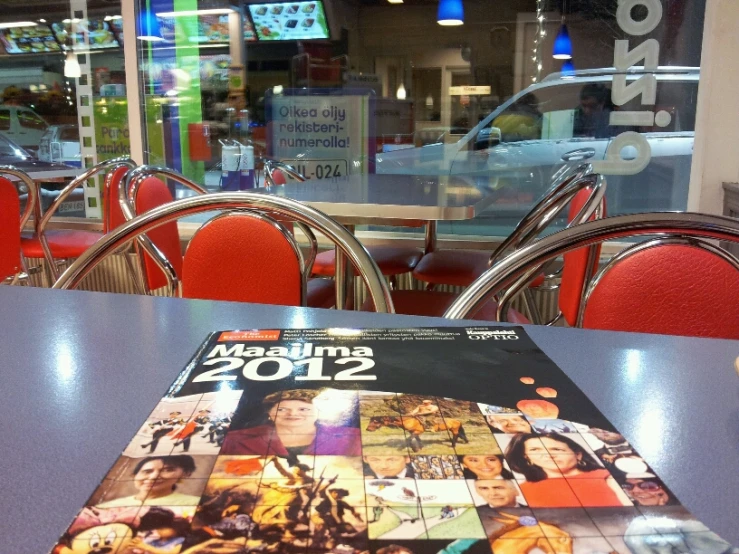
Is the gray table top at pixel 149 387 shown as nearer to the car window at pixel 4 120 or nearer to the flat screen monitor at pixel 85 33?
the flat screen monitor at pixel 85 33

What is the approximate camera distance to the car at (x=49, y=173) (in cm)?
379

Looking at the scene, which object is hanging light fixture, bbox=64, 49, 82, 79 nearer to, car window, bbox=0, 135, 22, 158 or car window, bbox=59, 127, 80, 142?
car window, bbox=59, 127, 80, 142

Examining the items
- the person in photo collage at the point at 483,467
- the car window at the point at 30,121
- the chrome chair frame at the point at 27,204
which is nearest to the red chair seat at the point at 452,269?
the chrome chair frame at the point at 27,204

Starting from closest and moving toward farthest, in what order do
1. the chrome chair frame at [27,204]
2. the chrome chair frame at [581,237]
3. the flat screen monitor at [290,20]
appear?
the chrome chair frame at [581,237] < the chrome chair frame at [27,204] < the flat screen monitor at [290,20]

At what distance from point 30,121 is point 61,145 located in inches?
11.5

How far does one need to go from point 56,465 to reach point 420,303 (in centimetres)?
162

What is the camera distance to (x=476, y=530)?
347mm

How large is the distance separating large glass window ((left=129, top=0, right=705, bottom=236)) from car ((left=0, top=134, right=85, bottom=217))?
1.64 feet

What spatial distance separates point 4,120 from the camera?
440 cm

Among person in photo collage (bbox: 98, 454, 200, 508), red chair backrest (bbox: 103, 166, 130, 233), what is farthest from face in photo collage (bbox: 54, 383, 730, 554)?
red chair backrest (bbox: 103, 166, 130, 233)

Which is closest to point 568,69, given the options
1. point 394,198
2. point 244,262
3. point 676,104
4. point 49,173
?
point 676,104

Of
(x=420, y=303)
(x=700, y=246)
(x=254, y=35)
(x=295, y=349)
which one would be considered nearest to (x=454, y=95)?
(x=254, y=35)

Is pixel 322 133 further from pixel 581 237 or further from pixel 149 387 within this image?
pixel 149 387

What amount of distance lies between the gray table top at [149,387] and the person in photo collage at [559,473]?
45 millimetres
